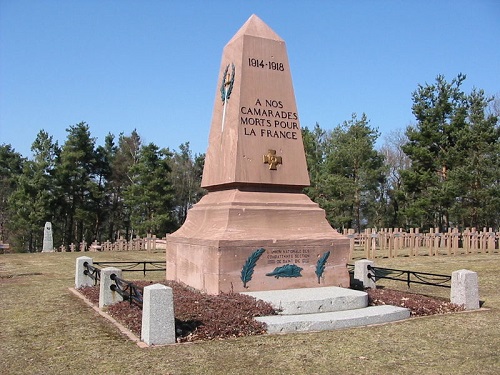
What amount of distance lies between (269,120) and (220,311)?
15.1 ft

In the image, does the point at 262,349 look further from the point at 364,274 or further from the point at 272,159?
the point at 364,274

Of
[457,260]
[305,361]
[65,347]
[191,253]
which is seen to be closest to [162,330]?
[65,347]

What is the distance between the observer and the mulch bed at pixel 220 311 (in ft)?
23.7

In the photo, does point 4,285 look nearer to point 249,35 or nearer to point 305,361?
point 249,35

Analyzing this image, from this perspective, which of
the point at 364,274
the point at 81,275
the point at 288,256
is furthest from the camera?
the point at 81,275

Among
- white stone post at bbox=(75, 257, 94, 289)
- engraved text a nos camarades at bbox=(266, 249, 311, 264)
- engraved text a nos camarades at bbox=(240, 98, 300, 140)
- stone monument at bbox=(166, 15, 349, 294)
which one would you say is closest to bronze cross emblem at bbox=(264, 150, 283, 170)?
stone monument at bbox=(166, 15, 349, 294)

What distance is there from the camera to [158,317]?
672 centimetres

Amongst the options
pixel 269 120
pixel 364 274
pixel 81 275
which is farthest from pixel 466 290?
pixel 81 275

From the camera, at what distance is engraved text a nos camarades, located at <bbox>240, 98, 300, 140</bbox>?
10.6m

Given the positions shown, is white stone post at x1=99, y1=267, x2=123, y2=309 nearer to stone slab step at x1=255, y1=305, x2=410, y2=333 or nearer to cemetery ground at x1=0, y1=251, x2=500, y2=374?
cemetery ground at x1=0, y1=251, x2=500, y2=374

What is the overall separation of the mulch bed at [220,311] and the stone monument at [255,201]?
2.55 feet

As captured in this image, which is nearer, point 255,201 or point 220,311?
point 220,311

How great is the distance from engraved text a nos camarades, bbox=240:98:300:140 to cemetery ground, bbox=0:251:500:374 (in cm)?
469

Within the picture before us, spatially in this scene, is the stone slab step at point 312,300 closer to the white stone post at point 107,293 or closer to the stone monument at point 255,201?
the stone monument at point 255,201
